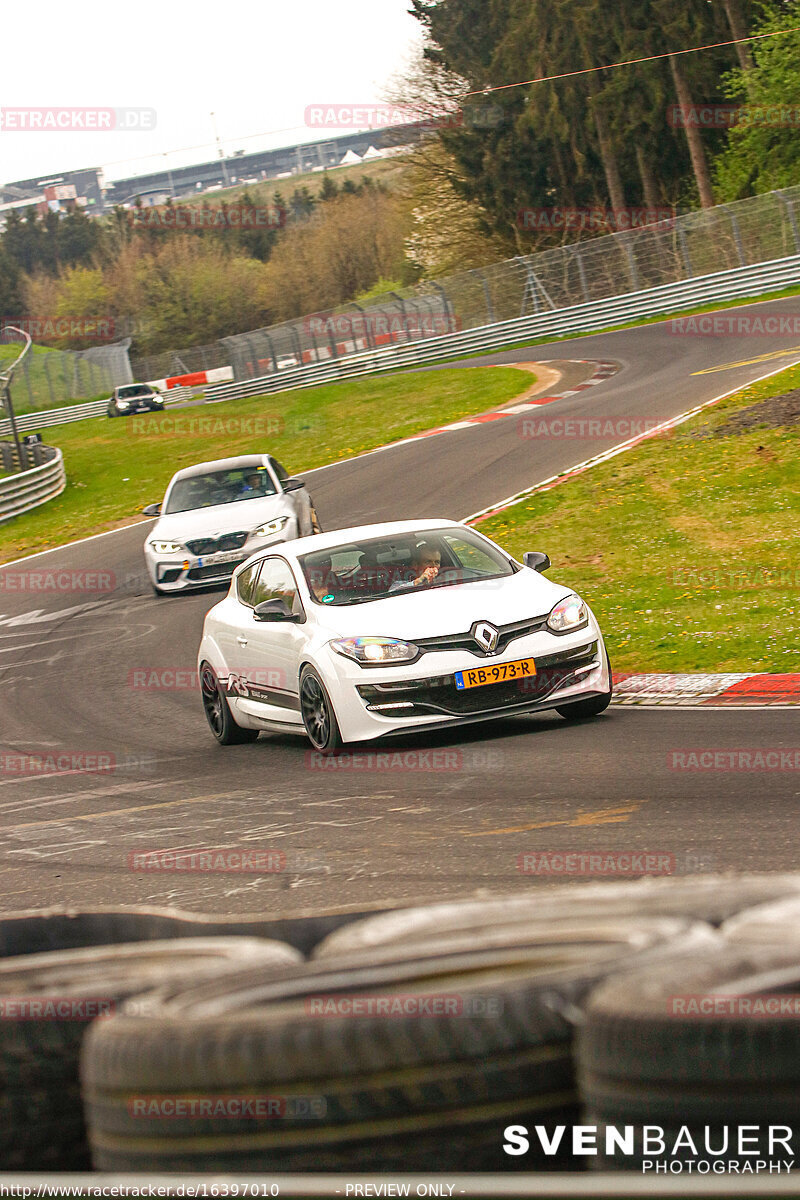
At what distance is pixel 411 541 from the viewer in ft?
33.9

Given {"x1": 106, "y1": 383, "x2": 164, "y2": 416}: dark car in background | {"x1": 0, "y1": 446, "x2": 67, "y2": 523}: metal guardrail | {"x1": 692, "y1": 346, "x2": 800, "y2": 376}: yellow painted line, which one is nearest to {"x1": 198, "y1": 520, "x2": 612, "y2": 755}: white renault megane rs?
{"x1": 692, "y1": 346, "x2": 800, "y2": 376}: yellow painted line

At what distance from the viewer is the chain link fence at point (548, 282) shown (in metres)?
40.8

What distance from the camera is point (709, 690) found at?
9.97m

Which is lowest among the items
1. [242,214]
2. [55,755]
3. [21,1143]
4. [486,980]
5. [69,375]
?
[55,755]

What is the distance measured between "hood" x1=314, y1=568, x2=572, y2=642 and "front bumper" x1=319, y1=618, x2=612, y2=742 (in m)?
0.20

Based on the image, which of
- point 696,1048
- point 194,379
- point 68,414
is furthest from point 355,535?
point 194,379

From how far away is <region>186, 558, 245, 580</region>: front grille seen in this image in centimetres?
1875

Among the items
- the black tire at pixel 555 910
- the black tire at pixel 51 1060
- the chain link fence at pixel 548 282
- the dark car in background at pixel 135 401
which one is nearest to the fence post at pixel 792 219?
the chain link fence at pixel 548 282

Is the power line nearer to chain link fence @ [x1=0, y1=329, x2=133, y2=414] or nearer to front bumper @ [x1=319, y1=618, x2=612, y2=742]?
chain link fence @ [x1=0, y1=329, x2=133, y2=414]

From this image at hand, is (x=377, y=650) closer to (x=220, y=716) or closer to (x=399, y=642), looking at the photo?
(x=399, y=642)

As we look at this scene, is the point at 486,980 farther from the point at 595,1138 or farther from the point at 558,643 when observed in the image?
the point at 558,643

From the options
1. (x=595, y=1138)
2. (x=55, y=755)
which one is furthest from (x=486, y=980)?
(x=55, y=755)

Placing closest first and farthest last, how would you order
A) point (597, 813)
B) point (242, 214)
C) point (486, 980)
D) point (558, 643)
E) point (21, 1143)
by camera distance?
point (486, 980), point (21, 1143), point (597, 813), point (558, 643), point (242, 214)

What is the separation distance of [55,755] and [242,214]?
400ft
